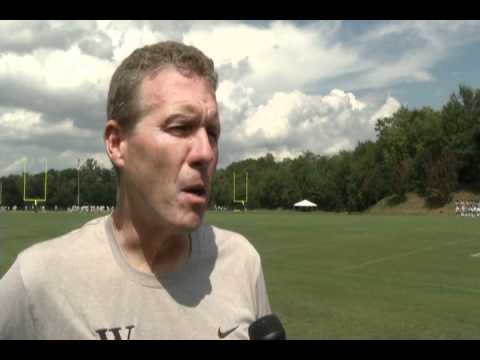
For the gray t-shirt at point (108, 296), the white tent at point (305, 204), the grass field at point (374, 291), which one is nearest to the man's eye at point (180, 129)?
the gray t-shirt at point (108, 296)

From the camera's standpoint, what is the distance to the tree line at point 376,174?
296ft

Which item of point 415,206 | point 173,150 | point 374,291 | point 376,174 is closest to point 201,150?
point 173,150

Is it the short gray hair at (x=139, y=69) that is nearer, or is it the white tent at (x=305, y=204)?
the short gray hair at (x=139, y=69)

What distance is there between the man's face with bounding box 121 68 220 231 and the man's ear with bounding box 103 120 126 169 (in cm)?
5

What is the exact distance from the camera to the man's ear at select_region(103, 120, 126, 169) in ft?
6.68

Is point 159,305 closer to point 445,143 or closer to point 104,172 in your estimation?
point 445,143

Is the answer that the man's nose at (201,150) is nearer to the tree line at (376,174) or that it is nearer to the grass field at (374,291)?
the grass field at (374,291)

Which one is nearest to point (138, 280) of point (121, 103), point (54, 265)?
point (54, 265)

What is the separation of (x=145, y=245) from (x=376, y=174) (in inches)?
4030

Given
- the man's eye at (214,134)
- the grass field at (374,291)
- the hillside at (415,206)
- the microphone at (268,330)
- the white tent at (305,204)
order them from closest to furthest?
the microphone at (268,330), the man's eye at (214,134), the grass field at (374,291), the hillside at (415,206), the white tent at (305,204)

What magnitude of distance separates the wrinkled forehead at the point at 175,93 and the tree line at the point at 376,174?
79.9 m

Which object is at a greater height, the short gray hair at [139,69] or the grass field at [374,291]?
the short gray hair at [139,69]

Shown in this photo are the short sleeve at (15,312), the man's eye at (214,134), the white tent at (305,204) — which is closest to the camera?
the short sleeve at (15,312)
